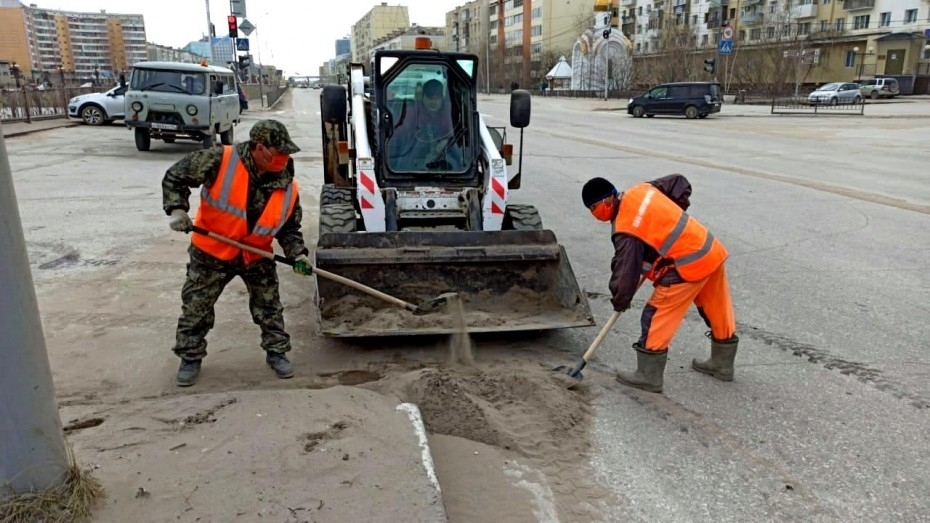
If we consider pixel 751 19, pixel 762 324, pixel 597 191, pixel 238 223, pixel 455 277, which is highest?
pixel 751 19

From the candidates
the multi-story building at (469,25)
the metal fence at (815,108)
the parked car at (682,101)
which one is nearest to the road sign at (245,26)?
the parked car at (682,101)

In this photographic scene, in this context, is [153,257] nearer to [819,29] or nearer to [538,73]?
[819,29]

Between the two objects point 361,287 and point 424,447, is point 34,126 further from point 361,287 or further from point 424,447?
point 424,447

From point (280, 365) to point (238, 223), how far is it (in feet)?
3.11

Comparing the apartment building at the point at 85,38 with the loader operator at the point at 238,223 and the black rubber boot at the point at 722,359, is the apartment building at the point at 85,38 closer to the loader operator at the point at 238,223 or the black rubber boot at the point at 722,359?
the loader operator at the point at 238,223

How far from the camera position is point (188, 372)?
4.13m

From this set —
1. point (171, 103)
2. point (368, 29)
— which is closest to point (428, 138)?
point (171, 103)

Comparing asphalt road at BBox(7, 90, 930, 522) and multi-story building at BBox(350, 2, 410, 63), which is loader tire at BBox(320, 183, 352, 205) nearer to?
asphalt road at BBox(7, 90, 930, 522)

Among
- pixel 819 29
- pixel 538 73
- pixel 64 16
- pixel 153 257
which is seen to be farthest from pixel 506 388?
pixel 64 16

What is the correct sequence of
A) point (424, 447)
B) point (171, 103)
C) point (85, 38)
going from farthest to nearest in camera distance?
point (85, 38) → point (171, 103) → point (424, 447)

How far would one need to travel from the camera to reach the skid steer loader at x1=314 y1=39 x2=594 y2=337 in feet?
15.9

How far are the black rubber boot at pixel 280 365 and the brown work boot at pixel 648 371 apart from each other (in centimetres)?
211

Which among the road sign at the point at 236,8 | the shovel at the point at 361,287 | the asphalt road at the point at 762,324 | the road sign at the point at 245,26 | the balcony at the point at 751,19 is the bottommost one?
the asphalt road at the point at 762,324

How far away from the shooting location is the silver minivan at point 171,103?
50.0 feet
